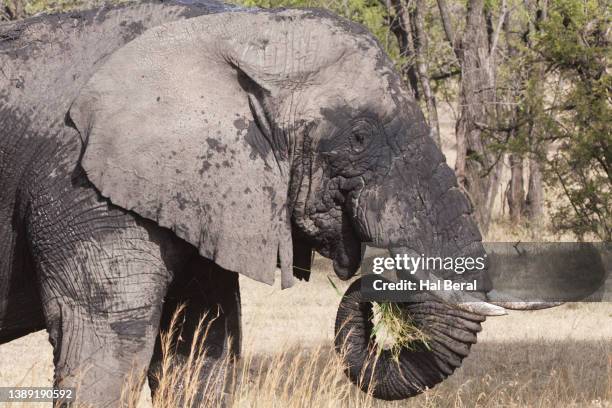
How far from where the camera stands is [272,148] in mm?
5355

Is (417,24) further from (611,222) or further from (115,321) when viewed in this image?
(115,321)

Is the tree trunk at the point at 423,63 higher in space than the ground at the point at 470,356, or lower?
higher

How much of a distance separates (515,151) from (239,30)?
9.26 m

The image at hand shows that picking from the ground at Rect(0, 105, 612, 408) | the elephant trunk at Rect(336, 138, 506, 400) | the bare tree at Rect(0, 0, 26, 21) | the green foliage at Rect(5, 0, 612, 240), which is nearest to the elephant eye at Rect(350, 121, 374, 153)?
the elephant trunk at Rect(336, 138, 506, 400)

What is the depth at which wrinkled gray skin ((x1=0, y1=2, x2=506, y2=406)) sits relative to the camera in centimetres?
521

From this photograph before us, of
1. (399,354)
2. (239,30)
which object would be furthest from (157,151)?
(399,354)

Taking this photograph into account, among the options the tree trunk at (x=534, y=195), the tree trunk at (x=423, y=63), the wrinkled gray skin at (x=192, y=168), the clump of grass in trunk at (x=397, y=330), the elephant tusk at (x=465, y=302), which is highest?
the tree trunk at (x=423, y=63)

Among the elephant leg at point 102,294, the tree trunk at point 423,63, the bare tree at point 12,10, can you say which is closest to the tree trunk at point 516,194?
the tree trunk at point 423,63

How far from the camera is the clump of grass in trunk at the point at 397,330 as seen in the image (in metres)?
5.48

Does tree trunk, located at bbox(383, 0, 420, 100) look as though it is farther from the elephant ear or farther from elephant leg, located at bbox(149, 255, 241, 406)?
the elephant ear

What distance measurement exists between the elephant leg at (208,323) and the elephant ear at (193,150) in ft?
→ 2.22

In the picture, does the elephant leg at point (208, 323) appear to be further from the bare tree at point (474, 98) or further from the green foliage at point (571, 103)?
the bare tree at point (474, 98)

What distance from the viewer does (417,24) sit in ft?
53.4

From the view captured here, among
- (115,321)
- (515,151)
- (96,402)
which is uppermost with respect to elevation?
(515,151)
